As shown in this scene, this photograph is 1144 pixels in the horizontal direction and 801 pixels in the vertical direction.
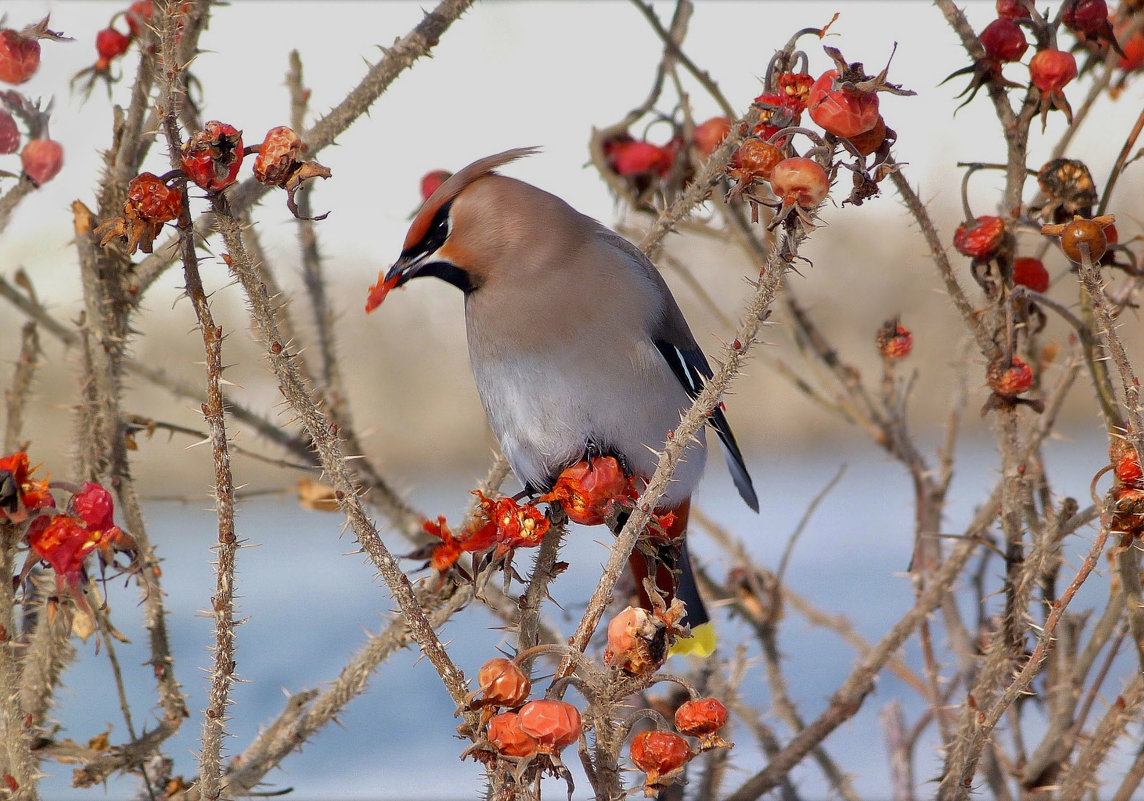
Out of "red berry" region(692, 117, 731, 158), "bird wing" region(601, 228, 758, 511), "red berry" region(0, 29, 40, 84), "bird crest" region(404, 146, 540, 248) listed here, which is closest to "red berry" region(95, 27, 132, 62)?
"red berry" region(0, 29, 40, 84)

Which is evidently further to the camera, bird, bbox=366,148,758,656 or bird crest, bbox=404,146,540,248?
bird, bbox=366,148,758,656

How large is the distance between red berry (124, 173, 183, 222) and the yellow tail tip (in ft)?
4.06

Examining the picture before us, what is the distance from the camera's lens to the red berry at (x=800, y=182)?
3.42ft

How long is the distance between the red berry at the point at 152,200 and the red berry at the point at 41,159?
0.78 m

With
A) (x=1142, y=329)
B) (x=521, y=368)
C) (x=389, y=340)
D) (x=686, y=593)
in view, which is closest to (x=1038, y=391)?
(x=686, y=593)

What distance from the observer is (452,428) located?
28.4 ft

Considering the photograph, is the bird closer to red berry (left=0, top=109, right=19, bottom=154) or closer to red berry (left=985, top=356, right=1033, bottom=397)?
red berry (left=985, top=356, right=1033, bottom=397)

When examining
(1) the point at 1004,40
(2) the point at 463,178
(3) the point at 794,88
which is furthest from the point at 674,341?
(3) the point at 794,88

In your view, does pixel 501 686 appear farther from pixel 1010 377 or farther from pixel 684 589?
pixel 684 589

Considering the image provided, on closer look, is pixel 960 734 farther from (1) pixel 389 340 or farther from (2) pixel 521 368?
(1) pixel 389 340

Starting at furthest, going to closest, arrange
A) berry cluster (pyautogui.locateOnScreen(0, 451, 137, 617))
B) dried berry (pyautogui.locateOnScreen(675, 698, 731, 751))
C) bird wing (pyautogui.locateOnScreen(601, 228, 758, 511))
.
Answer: bird wing (pyautogui.locateOnScreen(601, 228, 758, 511)) < berry cluster (pyautogui.locateOnScreen(0, 451, 137, 617)) < dried berry (pyautogui.locateOnScreen(675, 698, 731, 751))

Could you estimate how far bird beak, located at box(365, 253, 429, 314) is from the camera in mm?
1591

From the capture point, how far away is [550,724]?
0.99m

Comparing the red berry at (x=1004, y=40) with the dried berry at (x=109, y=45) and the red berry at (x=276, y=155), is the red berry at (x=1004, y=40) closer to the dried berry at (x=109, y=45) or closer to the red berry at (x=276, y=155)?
the red berry at (x=276, y=155)
